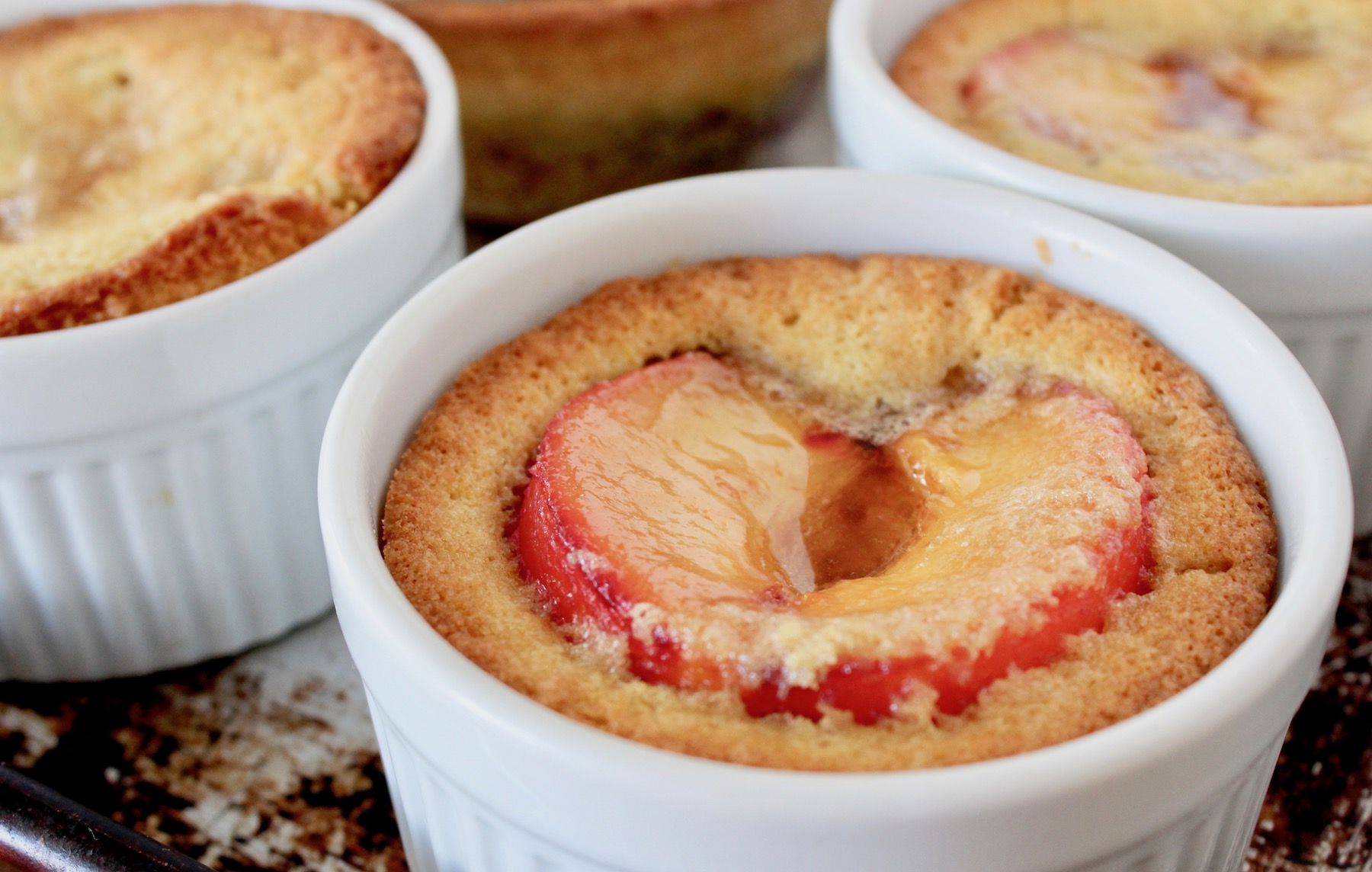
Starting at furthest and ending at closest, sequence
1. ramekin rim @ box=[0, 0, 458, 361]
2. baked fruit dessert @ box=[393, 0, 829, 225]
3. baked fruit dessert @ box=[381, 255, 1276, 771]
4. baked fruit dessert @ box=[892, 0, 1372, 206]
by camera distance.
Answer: baked fruit dessert @ box=[393, 0, 829, 225] < baked fruit dessert @ box=[892, 0, 1372, 206] < ramekin rim @ box=[0, 0, 458, 361] < baked fruit dessert @ box=[381, 255, 1276, 771]

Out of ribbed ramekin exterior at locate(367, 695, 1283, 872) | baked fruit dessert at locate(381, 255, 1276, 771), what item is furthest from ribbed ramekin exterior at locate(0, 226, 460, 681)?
ribbed ramekin exterior at locate(367, 695, 1283, 872)

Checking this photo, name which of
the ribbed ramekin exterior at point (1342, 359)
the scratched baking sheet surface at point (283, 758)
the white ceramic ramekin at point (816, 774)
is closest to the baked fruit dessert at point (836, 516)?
the white ceramic ramekin at point (816, 774)

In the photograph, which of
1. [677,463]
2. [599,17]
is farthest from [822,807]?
[599,17]

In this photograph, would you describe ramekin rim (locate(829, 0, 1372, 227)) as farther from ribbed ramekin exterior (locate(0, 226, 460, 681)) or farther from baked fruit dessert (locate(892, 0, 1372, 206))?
ribbed ramekin exterior (locate(0, 226, 460, 681))

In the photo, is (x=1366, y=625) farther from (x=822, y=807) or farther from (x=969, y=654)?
(x=822, y=807)

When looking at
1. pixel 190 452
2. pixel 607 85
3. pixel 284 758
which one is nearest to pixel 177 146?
pixel 190 452

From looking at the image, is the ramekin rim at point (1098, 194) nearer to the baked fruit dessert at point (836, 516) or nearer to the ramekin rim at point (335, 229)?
the baked fruit dessert at point (836, 516)
